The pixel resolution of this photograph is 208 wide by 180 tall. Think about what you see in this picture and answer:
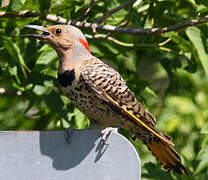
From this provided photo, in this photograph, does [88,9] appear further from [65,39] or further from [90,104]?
[90,104]

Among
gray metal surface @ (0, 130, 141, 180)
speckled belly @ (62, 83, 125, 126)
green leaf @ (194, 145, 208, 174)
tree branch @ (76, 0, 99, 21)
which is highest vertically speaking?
tree branch @ (76, 0, 99, 21)

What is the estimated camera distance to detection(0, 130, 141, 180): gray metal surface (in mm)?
2469

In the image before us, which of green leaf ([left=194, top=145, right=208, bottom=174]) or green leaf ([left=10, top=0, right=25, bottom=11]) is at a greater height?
green leaf ([left=10, top=0, right=25, bottom=11])

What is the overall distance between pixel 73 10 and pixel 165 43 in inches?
30.7

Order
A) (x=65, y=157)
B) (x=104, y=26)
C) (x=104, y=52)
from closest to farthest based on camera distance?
1. (x=65, y=157)
2. (x=104, y=26)
3. (x=104, y=52)

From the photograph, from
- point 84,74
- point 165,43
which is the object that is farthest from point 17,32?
point 165,43

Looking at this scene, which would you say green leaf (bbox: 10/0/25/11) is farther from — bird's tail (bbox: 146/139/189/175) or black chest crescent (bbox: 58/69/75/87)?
bird's tail (bbox: 146/139/189/175)

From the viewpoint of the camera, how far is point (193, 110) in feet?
21.1

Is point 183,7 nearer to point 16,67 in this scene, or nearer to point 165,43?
point 165,43

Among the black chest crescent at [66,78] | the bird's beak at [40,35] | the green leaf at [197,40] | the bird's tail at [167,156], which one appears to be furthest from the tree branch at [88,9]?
the bird's tail at [167,156]

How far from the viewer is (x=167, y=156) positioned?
11.4ft

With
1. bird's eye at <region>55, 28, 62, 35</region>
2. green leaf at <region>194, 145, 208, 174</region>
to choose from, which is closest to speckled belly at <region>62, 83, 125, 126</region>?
bird's eye at <region>55, 28, 62, 35</region>

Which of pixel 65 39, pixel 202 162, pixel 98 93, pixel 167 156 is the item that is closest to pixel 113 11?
pixel 65 39

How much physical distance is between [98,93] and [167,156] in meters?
0.67
